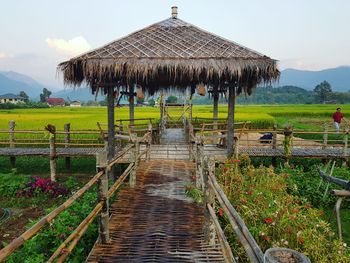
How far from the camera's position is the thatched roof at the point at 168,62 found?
8.13 metres

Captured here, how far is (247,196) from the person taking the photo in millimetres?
6184

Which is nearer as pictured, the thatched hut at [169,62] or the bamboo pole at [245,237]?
the bamboo pole at [245,237]

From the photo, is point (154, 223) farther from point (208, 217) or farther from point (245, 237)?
point (245, 237)

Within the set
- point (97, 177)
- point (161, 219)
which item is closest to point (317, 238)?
point (161, 219)

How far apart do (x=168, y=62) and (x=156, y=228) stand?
15.3 ft

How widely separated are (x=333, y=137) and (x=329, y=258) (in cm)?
1689

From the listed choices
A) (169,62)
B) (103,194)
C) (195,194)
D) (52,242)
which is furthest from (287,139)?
(52,242)

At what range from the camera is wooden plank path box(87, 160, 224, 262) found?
154 inches

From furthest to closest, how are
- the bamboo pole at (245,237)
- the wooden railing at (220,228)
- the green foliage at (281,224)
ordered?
1. the green foliage at (281,224)
2. the wooden railing at (220,228)
3. the bamboo pole at (245,237)

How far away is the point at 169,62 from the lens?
815 centimetres

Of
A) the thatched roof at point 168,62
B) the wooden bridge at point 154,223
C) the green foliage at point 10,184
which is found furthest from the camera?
the green foliage at point 10,184

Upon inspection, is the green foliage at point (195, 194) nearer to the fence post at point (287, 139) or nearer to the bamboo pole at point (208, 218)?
the bamboo pole at point (208, 218)

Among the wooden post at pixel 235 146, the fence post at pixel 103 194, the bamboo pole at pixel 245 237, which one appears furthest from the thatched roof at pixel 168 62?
the bamboo pole at pixel 245 237

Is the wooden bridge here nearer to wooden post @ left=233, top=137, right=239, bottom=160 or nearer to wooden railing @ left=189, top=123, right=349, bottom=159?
wooden railing @ left=189, top=123, right=349, bottom=159
